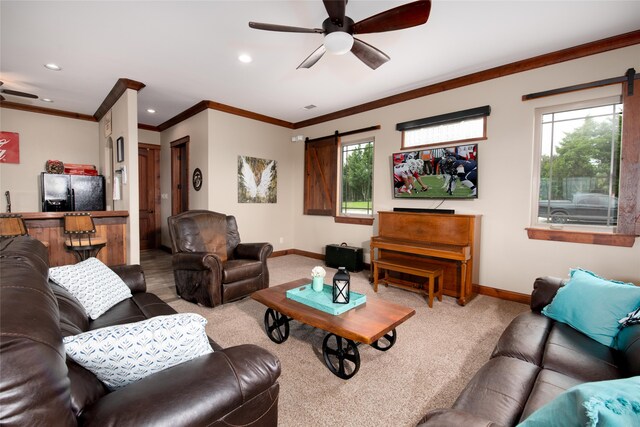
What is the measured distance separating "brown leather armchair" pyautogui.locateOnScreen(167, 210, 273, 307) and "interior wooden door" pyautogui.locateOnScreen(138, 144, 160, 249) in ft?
11.9

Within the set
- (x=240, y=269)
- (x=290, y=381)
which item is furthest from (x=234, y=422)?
(x=240, y=269)

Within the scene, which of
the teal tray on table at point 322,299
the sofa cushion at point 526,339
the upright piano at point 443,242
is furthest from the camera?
the upright piano at point 443,242

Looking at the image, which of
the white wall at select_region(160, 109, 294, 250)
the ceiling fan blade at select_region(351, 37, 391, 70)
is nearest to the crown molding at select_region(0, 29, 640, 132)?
the white wall at select_region(160, 109, 294, 250)

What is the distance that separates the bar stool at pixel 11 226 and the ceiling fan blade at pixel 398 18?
3.86m

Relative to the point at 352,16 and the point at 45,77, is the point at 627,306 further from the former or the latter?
the point at 45,77

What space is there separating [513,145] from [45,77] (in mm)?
6182

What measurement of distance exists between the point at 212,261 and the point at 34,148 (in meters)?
4.82

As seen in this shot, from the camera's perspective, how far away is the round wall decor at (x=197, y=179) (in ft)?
16.5

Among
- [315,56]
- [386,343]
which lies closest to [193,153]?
[315,56]

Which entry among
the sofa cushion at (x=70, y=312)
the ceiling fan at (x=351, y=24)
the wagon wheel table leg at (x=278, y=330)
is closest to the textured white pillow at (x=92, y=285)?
the sofa cushion at (x=70, y=312)

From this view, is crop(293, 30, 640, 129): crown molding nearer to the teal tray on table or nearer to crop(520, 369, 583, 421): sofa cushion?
the teal tray on table

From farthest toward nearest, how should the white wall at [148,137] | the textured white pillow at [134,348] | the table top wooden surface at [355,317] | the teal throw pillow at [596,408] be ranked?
the white wall at [148,137] < the table top wooden surface at [355,317] < the textured white pillow at [134,348] < the teal throw pillow at [596,408]

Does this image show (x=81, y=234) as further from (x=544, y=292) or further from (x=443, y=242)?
(x=544, y=292)

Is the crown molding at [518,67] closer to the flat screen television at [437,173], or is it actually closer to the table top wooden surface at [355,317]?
the flat screen television at [437,173]
